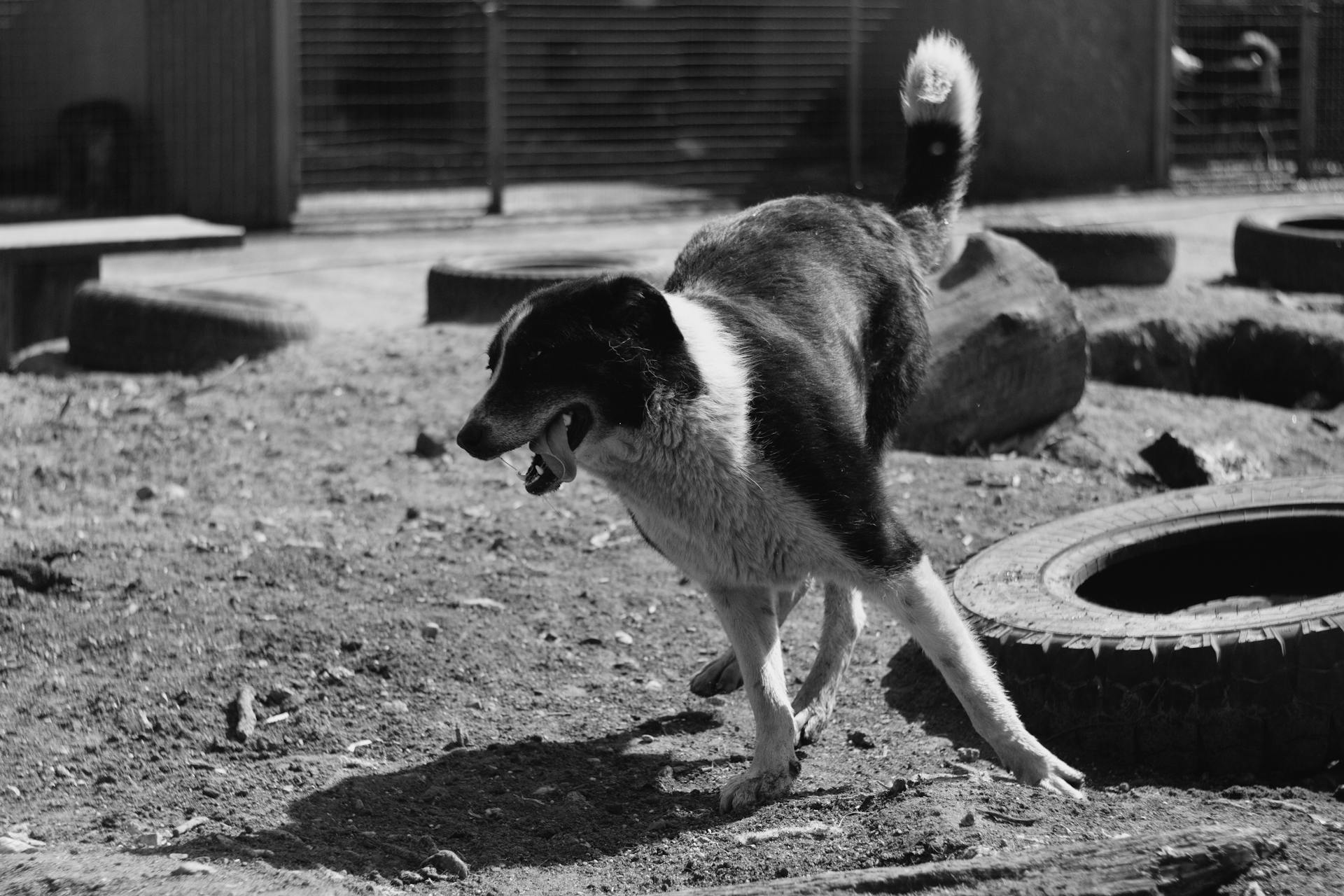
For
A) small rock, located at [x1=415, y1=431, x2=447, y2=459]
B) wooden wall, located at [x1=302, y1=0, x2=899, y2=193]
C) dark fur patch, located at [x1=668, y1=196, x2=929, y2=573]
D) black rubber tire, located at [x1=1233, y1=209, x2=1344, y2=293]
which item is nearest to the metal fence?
wooden wall, located at [x1=302, y1=0, x2=899, y2=193]

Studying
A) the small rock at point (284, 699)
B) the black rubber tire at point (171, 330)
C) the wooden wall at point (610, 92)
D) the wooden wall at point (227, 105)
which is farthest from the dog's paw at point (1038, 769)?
the wooden wall at point (610, 92)

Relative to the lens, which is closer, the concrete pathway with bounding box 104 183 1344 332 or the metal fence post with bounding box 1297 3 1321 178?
the concrete pathway with bounding box 104 183 1344 332

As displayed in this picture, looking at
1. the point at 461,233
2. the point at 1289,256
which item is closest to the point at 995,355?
the point at 1289,256

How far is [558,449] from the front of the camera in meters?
3.55

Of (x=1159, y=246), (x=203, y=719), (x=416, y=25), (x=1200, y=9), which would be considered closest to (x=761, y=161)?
(x=416, y=25)

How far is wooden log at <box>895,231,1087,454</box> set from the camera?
6441 millimetres

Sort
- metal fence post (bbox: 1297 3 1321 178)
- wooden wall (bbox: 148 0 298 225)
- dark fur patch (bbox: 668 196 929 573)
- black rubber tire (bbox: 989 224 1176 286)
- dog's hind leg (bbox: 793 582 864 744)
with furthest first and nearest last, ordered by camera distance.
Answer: metal fence post (bbox: 1297 3 1321 178)
wooden wall (bbox: 148 0 298 225)
black rubber tire (bbox: 989 224 1176 286)
dog's hind leg (bbox: 793 582 864 744)
dark fur patch (bbox: 668 196 929 573)

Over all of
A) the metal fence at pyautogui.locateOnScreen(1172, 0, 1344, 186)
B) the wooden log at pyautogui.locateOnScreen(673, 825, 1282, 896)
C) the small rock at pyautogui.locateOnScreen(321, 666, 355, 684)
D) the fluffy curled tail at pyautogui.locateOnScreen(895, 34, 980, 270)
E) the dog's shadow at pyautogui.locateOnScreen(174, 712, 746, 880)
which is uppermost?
the metal fence at pyautogui.locateOnScreen(1172, 0, 1344, 186)

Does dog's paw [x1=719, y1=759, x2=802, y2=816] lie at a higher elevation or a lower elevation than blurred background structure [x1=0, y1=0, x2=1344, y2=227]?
lower

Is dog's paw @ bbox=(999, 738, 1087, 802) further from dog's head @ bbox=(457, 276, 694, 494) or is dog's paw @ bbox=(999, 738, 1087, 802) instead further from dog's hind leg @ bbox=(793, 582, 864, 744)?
dog's head @ bbox=(457, 276, 694, 494)

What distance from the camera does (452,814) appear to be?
387 cm

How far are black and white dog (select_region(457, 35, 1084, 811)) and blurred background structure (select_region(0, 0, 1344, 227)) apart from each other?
983 cm

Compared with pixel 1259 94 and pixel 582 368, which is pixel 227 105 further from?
pixel 582 368

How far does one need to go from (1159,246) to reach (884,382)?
196 inches
